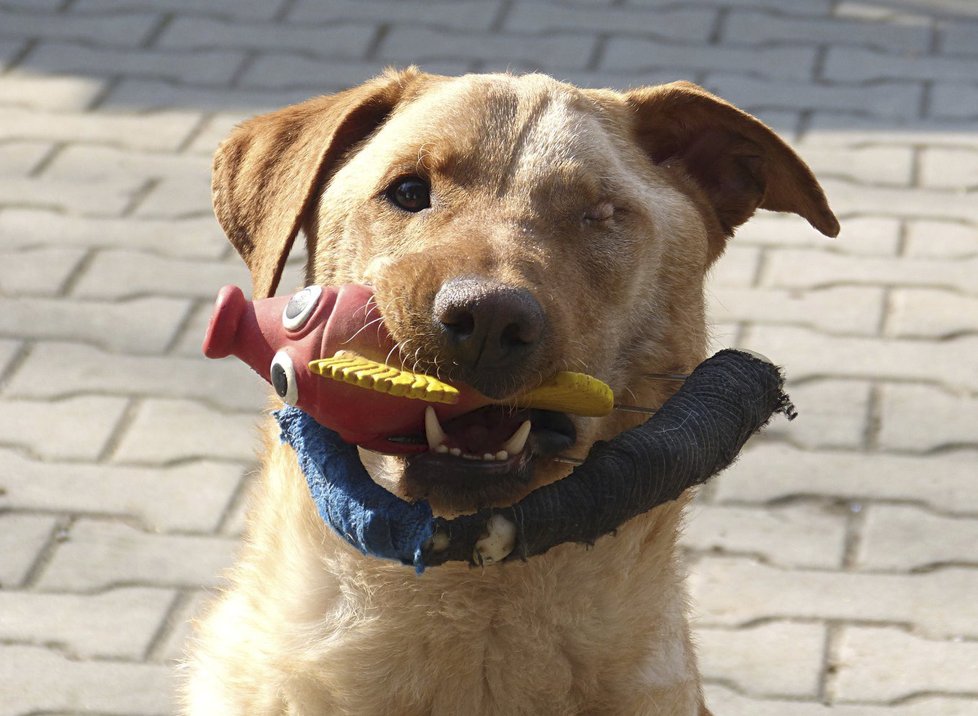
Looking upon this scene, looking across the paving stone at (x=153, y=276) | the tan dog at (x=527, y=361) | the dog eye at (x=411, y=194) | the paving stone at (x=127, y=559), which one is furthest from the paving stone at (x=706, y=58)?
the dog eye at (x=411, y=194)

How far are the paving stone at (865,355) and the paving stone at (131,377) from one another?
6.25ft

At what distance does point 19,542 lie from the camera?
4.71 meters

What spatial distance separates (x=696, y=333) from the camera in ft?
10.8

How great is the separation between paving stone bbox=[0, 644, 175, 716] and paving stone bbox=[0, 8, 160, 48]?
4.44m

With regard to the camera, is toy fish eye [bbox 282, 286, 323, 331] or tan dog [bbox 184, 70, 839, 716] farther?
tan dog [bbox 184, 70, 839, 716]

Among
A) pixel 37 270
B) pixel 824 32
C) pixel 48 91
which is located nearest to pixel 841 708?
pixel 37 270

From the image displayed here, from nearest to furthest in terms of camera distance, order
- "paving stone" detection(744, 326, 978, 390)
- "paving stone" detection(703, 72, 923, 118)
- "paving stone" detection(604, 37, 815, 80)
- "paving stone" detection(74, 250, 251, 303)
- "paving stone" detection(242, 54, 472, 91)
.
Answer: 1. "paving stone" detection(744, 326, 978, 390)
2. "paving stone" detection(74, 250, 251, 303)
3. "paving stone" detection(703, 72, 923, 118)
4. "paving stone" detection(242, 54, 472, 91)
5. "paving stone" detection(604, 37, 815, 80)

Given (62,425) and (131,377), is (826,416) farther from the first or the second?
(62,425)

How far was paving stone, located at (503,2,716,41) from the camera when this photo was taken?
7992mm

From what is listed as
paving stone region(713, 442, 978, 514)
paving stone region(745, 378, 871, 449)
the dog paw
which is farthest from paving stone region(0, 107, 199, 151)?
the dog paw

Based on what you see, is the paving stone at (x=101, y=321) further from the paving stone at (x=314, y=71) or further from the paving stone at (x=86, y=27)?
the paving stone at (x=86, y=27)

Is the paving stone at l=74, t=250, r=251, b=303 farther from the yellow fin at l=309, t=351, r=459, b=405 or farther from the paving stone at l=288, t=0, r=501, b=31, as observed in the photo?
the yellow fin at l=309, t=351, r=459, b=405

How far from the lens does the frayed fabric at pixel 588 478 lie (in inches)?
103

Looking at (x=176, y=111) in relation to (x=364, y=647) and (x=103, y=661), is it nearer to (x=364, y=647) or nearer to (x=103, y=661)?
(x=103, y=661)
